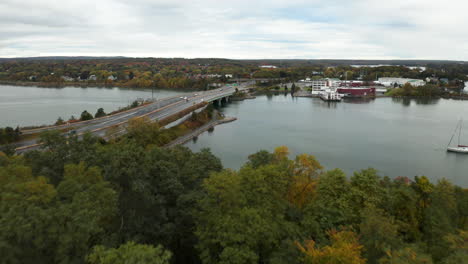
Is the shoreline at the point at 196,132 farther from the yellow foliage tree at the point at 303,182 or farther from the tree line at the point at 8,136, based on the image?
the yellow foliage tree at the point at 303,182

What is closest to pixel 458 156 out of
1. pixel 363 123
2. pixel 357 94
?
pixel 363 123

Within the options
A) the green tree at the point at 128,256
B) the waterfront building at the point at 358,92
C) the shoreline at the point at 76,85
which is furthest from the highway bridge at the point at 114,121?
the waterfront building at the point at 358,92

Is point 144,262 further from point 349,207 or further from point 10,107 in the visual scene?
point 10,107

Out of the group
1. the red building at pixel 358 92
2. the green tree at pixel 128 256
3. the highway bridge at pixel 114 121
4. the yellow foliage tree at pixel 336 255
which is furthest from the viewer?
the red building at pixel 358 92

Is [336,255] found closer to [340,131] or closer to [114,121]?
[114,121]

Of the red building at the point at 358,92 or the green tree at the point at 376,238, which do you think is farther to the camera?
the red building at the point at 358,92

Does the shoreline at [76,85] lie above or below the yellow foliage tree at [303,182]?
above

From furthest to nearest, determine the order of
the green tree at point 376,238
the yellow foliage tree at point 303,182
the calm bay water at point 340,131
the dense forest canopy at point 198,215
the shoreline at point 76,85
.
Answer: the shoreline at point 76,85 < the calm bay water at point 340,131 < the yellow foliage tree at point 303,182 < the green tree at point 376,238 < the dense forest canopy at point 198,215
